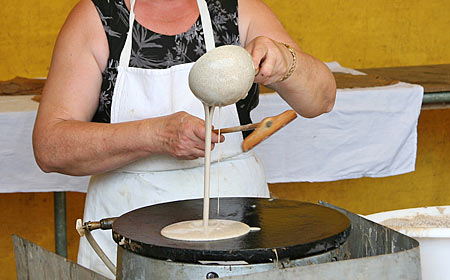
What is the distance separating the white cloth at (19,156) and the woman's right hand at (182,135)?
0.98 metres

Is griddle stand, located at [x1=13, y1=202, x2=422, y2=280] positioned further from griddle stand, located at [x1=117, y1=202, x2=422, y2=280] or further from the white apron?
the white apron

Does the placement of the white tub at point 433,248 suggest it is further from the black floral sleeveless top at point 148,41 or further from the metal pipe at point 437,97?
the metal pipe at point 437,97

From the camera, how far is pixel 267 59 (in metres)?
1.43

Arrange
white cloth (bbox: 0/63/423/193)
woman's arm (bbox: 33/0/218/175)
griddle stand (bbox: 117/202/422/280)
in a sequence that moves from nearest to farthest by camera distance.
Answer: griddle stand (bbox: 117/202/422/280)
woman's arm (bbox: 33/0/218/175)
white cloth (bbox: 0/63/423/193)

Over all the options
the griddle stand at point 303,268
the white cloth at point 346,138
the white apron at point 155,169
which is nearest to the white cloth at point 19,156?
the white cloth at point 346,138

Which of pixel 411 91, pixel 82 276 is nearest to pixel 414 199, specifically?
pixel 411 91

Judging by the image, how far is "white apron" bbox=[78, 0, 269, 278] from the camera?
1.67m

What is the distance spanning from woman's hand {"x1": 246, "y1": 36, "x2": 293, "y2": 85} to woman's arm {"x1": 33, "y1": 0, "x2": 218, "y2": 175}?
18 cm

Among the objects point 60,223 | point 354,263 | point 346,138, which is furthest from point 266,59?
point 60,223

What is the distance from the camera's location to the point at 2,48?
10.4 feet

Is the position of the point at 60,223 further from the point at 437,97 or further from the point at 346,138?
the point at 437,97

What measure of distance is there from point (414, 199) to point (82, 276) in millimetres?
2640

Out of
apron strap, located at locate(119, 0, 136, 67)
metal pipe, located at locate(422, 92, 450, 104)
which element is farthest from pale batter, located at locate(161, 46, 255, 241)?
metal pipe, located at locate(422, 92, 450, 104)

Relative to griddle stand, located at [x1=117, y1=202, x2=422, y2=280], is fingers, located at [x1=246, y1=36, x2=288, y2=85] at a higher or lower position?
higher
